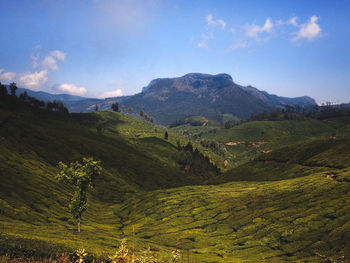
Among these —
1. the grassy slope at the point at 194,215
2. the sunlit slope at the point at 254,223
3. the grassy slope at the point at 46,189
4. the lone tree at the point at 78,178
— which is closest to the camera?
the sunlit slope at the point at 254,223

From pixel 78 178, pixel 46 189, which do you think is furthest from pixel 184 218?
pixel 46 189

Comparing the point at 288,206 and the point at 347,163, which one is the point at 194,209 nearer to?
the point at 288,206

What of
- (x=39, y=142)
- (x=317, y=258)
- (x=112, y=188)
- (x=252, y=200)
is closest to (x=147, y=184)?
(x=112, y=188)

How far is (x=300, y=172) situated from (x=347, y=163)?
87.5ft

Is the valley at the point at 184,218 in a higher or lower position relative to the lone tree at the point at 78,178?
lower

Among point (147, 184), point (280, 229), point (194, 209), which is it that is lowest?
point (147, 184)

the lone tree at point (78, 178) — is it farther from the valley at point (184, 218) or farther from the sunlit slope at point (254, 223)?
the sunlit slope at point (254, 223)

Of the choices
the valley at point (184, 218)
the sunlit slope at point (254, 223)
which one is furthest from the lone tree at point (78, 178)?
the sunlit slope at point (254, 223)

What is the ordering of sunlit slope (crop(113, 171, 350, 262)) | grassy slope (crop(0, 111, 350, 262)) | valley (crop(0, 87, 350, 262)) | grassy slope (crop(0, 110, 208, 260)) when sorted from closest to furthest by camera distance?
1. valley (crop(0, 87, 350, 262))
2. sunlit slope (crop(113, 171, 350, 262))
3. grassy slope (crop(0, 111, 350, 262))
4. grassy slope (crop(0, 110, 208, 260))

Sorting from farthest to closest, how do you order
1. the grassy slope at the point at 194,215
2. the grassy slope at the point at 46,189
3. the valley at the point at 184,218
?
the grassy slope at the point at 46,189, the grassy slope at the point at 194,215, the valley at the point at 184,218

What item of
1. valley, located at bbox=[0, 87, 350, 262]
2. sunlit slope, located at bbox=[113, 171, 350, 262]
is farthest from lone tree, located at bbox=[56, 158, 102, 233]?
sunlit slope, located at bbox=[113, 171, 350, 262]

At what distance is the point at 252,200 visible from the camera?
313ft

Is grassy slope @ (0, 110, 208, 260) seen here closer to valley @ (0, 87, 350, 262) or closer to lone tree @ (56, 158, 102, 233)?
valley @ (0, 87, 350, 262)

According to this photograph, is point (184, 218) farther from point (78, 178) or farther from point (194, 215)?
point (78, 178)
